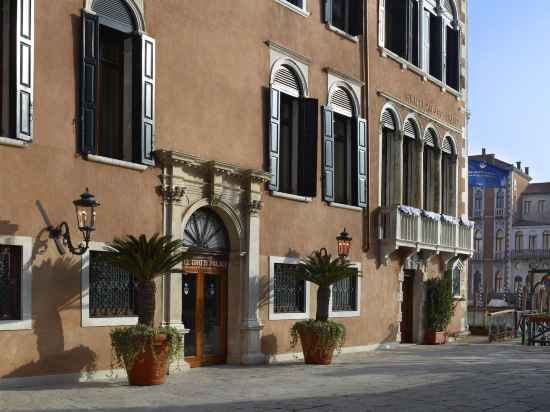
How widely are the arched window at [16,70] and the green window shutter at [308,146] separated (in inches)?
263

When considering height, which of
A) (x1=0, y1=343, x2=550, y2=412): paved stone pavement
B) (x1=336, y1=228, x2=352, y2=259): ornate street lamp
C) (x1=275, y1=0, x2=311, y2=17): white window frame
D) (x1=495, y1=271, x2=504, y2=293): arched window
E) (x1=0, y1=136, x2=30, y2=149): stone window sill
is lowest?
(x1=495, y1=271, x2=504, y2=293): arched window

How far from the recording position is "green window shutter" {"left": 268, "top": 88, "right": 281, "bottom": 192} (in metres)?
16.0

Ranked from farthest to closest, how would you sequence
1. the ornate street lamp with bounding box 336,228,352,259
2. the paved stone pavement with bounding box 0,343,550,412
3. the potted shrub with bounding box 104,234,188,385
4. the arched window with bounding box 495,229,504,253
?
the arched window with bounding box 495,229,504,253 < the ornate street lamp with bounding box 336,228,352,259 < the potted shrub with bounding box 104,234,188,385 < the paved stone pavement with bounding box 0,343,550,412

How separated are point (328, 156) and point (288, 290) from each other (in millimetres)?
2938

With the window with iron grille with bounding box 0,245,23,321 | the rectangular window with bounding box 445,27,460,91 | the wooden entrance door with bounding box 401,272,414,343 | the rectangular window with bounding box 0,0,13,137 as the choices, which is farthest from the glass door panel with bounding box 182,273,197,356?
the rectangular window with bounding box 445,27,460,91

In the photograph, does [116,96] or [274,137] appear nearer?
[116,96]

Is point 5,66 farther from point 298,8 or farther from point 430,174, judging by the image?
point 430,174

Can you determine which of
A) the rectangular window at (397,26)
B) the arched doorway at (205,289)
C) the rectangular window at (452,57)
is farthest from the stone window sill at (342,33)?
the rectangular window at (452,57)

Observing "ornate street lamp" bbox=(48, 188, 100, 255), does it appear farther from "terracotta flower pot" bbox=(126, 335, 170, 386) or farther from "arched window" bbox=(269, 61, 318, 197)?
"arched window" bbox=(269, 61, 318, 197)

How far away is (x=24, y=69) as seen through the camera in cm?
1134

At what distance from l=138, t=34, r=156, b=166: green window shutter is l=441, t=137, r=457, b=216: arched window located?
482 inches

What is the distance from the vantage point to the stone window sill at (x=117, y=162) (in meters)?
12.4

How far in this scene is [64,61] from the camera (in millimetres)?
12070

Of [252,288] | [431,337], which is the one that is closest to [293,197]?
[252,288]
